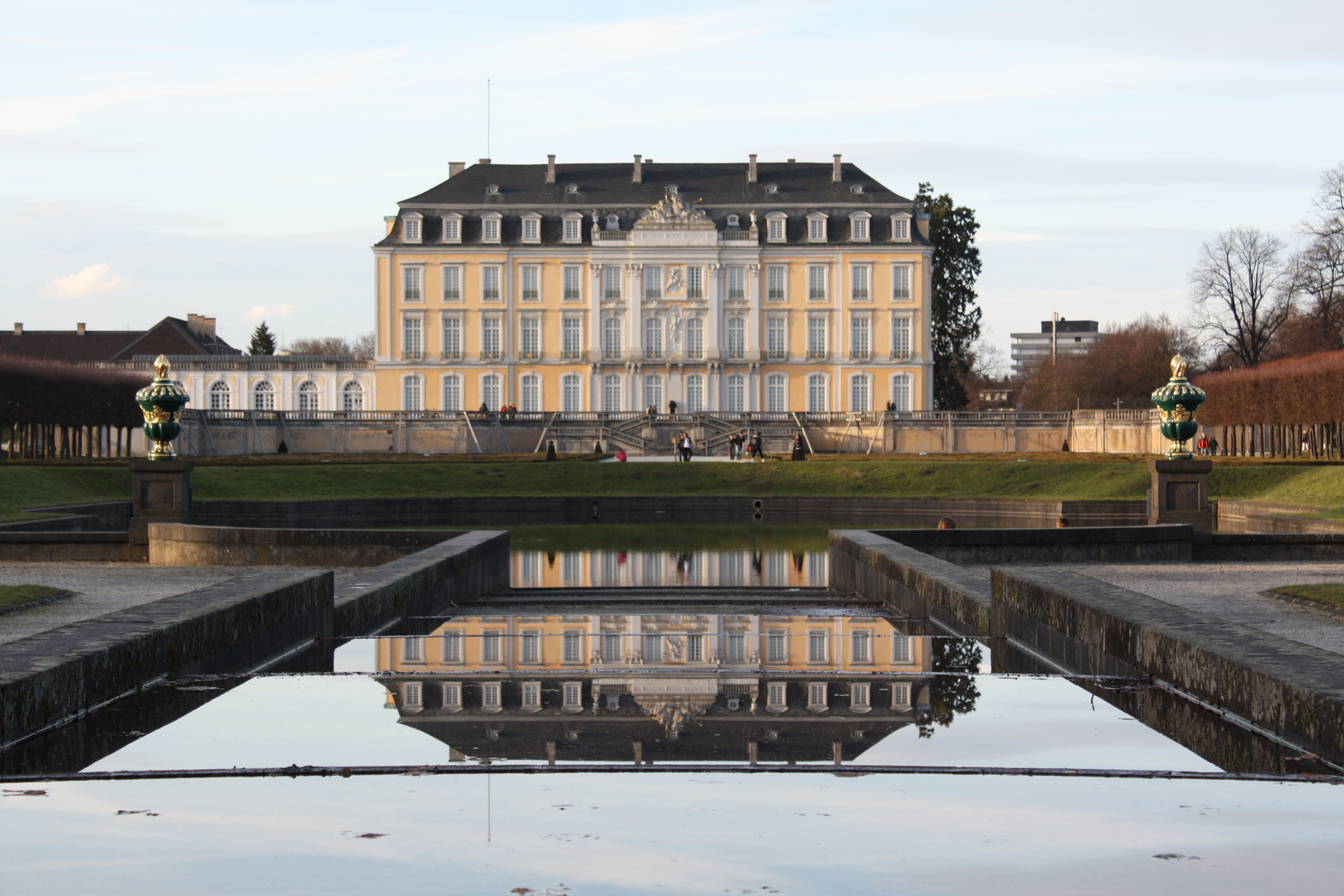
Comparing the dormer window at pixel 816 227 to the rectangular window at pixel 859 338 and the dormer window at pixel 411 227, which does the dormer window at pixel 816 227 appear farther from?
the dormer window at pixel 411 227

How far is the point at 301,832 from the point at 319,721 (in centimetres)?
187

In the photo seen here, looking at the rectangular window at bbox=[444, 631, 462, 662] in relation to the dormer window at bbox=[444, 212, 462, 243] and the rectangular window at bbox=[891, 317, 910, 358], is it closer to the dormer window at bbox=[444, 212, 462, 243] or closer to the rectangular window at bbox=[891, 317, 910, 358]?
the rectangular window at bbox=[891, 317, 910, 358]

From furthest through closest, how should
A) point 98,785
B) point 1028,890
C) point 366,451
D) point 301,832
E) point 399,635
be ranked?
point 366,451
point 399,635
point 98,785
point 301,832
point 1028,890

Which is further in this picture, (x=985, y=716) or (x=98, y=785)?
(x=985, y=716)

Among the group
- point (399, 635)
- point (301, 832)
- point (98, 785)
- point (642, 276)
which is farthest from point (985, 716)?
point (642, 276)

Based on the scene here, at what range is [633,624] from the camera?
10188mm

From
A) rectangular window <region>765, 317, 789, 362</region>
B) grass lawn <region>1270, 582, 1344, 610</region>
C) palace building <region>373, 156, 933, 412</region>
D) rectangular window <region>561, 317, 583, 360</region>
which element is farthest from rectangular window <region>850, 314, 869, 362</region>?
grass lawn <region>1270, 582, 1344, 610</region>

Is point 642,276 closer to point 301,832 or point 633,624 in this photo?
point 633,624

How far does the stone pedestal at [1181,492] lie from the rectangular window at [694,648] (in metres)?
9.38

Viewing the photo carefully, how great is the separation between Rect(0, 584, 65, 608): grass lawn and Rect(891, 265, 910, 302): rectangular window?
56120mm

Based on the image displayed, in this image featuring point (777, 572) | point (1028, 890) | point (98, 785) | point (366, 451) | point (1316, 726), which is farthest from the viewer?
point (366, 451)

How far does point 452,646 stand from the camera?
8898 mm

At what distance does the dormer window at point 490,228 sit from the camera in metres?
65.4

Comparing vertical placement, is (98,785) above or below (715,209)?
below
